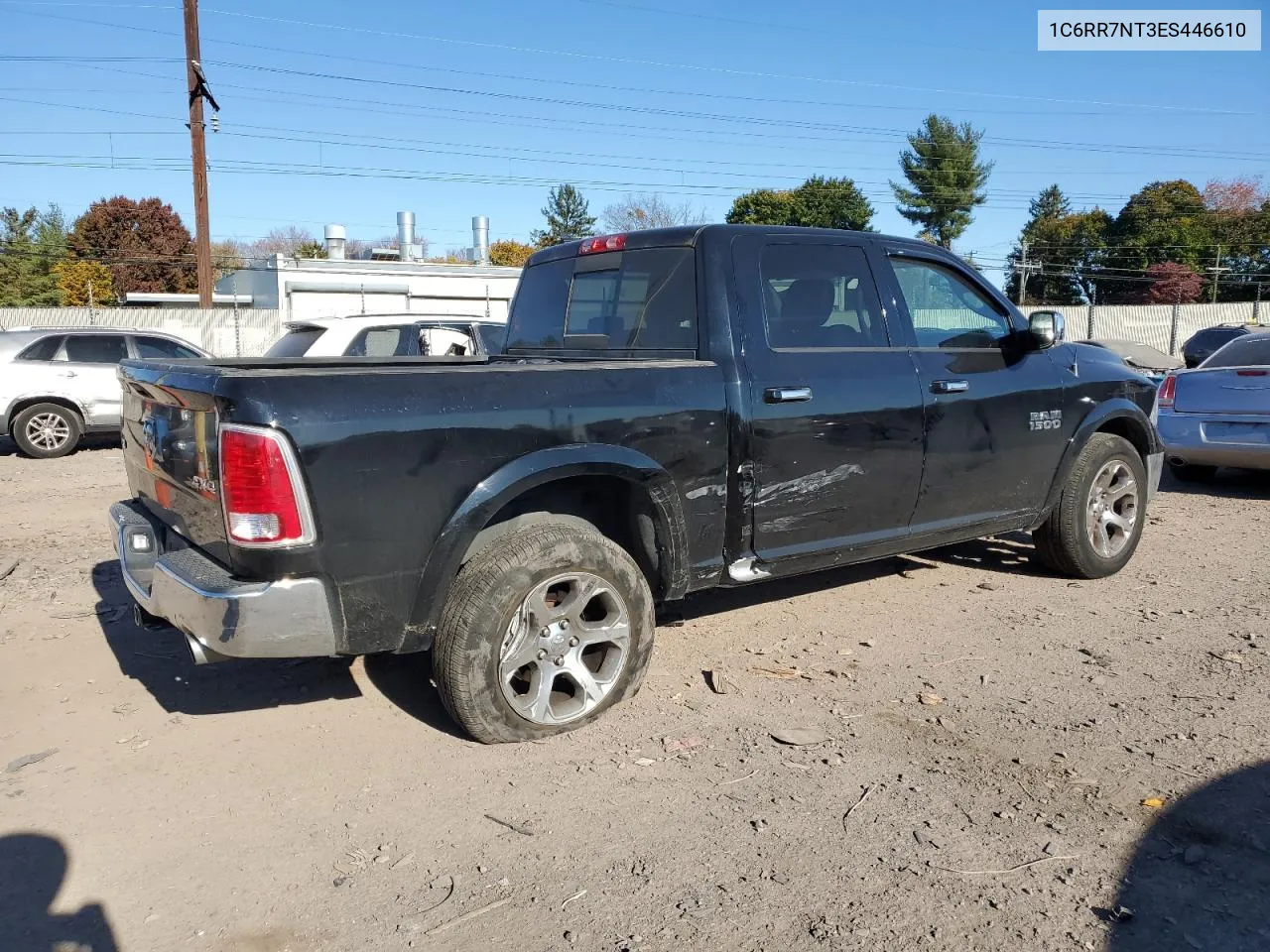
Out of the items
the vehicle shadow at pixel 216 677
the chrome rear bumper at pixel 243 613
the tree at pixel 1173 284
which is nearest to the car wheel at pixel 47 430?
the vehicle shadow at pixel 216 677

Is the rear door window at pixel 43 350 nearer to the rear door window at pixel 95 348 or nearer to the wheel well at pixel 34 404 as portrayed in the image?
the rear door window at pixel 95 348

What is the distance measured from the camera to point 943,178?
60219mm

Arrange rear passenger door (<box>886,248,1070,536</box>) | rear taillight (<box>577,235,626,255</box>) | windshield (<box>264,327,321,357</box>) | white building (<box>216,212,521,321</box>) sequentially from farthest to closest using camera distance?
white building (<box>216,212,521,321</box>), windshield (<box>264,327,321,357</box>), rear passenger door (<box>886,248,1070,536</box>), rear taillight (<box>577,235,626,255</box>)

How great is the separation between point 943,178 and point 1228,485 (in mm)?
55612

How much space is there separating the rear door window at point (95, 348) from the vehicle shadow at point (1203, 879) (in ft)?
39.8

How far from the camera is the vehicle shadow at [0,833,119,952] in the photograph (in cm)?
255

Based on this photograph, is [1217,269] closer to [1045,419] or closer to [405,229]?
[405,229]

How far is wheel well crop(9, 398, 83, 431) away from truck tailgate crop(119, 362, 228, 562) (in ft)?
29.4

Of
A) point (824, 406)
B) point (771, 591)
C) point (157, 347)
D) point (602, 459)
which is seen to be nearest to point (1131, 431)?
point (771, 591)

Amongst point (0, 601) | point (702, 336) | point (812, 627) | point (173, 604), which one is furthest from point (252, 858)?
point (0, 601)

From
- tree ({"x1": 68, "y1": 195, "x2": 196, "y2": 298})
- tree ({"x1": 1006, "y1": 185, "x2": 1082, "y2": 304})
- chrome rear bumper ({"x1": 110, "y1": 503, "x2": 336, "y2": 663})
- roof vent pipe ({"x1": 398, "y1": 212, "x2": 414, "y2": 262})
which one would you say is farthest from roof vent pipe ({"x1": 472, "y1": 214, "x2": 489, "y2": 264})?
chrome rear bumper ({"x1": 110, "y1": 503, "x2": 336, "y2": 663})

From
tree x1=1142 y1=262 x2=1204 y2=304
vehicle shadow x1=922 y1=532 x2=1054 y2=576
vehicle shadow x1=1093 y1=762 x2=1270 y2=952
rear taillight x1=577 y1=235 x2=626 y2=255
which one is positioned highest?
tree x1=1142 y1=262 x2=1204 y2=304

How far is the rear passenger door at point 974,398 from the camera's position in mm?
4785

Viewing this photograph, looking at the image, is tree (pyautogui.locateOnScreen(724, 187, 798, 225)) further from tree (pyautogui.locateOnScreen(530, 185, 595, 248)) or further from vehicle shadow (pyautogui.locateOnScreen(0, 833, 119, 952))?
vehicle shadow (pyautogui.locateOnScreen(0, 833, 119, 952))
